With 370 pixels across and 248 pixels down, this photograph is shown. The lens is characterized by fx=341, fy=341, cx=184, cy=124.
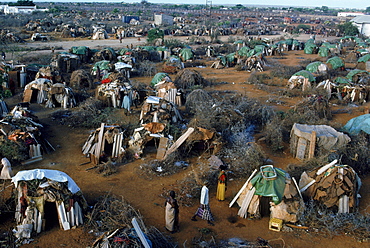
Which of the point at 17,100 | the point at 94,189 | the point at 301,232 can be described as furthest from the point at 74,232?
the point at 17,100

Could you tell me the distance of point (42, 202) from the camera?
23.5 feet

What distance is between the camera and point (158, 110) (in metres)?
12.5

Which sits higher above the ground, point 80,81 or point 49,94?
point 80,81

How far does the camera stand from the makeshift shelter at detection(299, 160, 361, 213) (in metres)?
8.05

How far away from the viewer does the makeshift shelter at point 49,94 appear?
15.5m

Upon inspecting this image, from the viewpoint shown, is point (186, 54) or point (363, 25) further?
point (363, 25)

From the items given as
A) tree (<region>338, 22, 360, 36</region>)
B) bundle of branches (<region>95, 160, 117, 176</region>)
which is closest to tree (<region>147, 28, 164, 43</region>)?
Result: bundle of branches (<region>95, 160, 117, 176</region>)

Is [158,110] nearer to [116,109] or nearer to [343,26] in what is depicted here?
[116,109]

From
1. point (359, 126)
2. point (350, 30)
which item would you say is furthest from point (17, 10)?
point (359, 126)

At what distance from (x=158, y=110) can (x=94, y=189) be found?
4.36 meters

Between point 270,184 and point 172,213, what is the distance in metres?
2.38

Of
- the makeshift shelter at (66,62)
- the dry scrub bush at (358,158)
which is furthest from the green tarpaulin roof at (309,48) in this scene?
the dry scrub bush at (358,158)

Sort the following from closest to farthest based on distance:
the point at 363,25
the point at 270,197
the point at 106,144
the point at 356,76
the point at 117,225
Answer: the point at 117,225, the point at 270,197, the point at 106,144, the point at 356,76, the point at 363,25

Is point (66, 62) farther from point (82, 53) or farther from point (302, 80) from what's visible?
point (302, 80)
